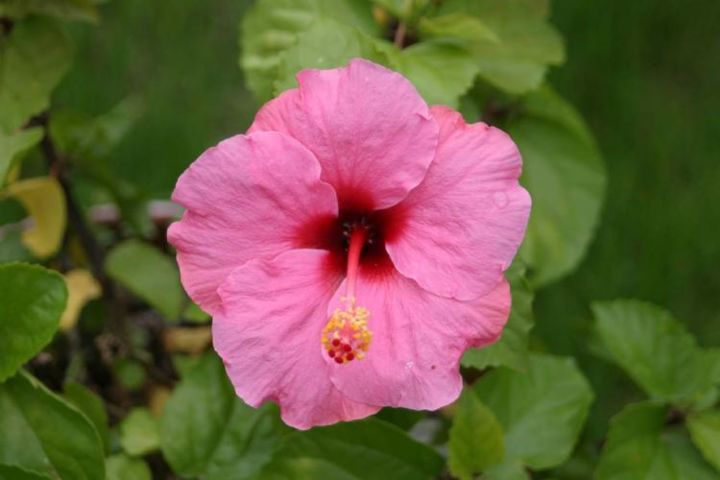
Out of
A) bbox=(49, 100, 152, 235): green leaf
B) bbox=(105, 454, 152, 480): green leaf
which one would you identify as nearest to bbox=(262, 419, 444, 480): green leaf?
bbox=(105, 454, 152, 480): green leaf

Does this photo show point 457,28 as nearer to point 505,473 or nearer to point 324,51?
point 324,51

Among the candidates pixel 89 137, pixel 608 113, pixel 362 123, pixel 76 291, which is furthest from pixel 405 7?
pixel 608 113

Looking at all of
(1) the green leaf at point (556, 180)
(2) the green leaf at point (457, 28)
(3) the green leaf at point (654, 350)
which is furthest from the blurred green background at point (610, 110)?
(2) the green leaf at point (457, 28)

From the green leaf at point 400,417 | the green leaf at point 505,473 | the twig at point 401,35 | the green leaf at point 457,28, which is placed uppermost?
the green leaf at point 457,28

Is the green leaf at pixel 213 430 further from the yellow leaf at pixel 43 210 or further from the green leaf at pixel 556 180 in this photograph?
the green leaf at pixel 556 180

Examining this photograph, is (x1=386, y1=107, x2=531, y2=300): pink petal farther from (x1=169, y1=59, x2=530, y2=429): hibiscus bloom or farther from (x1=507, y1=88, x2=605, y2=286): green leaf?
(x1=507, y1=88, x2=605, y2=286): green leaf

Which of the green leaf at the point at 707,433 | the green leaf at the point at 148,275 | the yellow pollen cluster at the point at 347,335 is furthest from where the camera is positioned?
the green leaf at the point at 148,275

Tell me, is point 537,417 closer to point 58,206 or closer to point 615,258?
point 58,206
